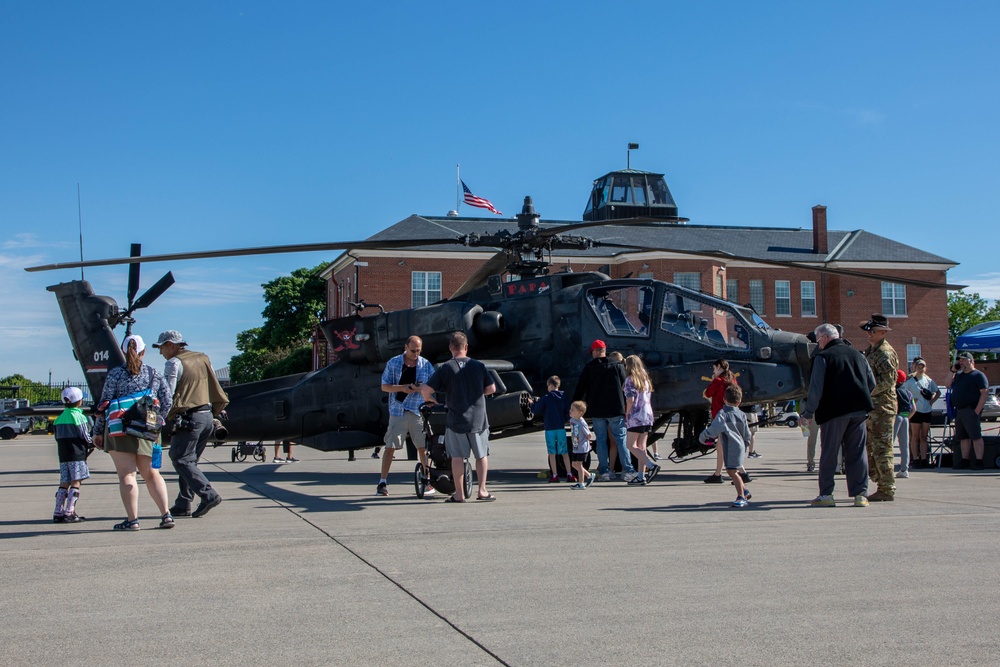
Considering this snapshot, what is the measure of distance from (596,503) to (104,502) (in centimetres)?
554

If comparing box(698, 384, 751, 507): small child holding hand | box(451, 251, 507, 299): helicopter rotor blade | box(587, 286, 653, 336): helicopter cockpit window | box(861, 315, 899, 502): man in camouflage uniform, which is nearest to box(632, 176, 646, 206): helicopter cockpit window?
box(451, 251, 507, 299): helicopter rotor blade

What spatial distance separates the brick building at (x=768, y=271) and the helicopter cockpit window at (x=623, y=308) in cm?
3723

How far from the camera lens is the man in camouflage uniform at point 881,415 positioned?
9.59m

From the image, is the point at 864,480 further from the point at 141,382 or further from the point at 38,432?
the point at 38,432

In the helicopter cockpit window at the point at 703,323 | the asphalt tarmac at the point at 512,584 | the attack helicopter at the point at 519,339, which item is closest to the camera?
the asphalt tarmac at the point at 512,584

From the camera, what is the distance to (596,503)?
950 centimetres

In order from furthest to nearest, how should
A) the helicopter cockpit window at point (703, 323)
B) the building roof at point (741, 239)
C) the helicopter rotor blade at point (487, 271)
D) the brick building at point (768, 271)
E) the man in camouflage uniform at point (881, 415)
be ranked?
1. the building roof at point (741, 239)
2. the brick building at point (768, 271)
3. the helicopter rotor blade at point (487, 271)
4. the helicopter cockpit window at point (703, 323)
5. the man in camouflage uniform at point (881, 415)

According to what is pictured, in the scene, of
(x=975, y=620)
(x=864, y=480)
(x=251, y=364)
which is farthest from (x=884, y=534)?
(x=251, y=364)

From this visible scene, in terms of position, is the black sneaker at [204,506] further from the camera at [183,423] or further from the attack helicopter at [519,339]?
the attack helicopter at [519,339]

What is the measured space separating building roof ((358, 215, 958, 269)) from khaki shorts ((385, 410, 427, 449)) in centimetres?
4219

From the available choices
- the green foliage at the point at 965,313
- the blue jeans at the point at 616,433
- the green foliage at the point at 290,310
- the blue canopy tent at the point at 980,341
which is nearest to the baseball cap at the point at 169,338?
the blue jeans at the point at 616,433

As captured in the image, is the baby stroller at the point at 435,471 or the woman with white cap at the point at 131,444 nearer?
the woman with white cap at the point at 131,444

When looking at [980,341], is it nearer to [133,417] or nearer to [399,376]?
[399,376]

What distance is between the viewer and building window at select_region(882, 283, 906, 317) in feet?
183
